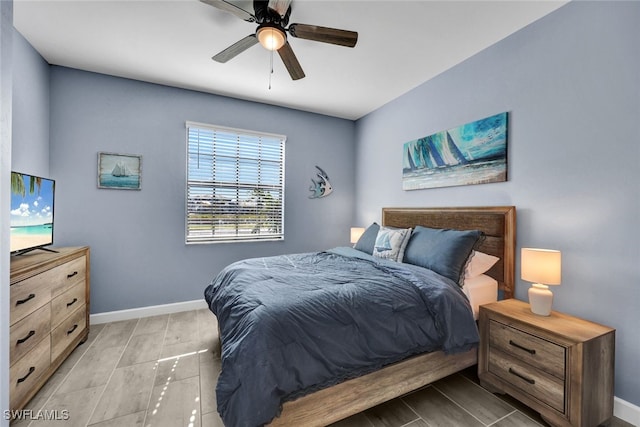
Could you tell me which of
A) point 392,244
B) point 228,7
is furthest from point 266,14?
point 392,244

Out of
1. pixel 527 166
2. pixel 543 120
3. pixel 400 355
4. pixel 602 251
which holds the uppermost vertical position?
pixel 543 120

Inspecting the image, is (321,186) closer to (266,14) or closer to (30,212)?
(266,14)

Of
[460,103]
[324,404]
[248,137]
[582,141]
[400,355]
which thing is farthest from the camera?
[248,137]

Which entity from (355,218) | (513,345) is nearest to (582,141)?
(513,345)

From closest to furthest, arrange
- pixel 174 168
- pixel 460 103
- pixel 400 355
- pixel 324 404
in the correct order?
pixel 324 404, pixel 400 355, pixel 460 103, pixel 174 168

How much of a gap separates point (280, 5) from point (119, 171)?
248 cm

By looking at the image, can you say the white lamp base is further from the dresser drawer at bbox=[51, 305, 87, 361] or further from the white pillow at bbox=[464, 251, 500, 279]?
the dresser drawer at bbox=[51, 305, 87, 361]

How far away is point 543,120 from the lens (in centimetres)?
203

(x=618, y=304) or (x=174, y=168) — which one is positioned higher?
(x=174, y=168)

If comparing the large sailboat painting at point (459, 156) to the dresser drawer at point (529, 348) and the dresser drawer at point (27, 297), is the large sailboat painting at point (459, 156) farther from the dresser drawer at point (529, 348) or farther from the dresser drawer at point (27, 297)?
the dresser drawer at point (27, 297)

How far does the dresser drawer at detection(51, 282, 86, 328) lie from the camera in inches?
78.4

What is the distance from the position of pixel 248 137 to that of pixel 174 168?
39.3 inches

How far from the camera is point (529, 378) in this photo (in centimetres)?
164

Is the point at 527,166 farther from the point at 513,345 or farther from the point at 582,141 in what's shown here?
the point at 513,345
